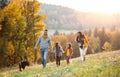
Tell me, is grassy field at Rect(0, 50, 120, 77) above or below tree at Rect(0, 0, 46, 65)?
above

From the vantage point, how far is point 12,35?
175ft

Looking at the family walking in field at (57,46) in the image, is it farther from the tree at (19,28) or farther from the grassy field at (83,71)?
the tree at (19,28)

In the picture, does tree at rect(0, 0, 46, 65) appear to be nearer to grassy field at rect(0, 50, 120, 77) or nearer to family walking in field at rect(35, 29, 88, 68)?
family walking in field at rect(35, 29, 88, 68)

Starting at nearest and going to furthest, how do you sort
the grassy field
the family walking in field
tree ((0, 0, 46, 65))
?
the grassy field → the family walking in field → tree ((0, 0, 46, 65))

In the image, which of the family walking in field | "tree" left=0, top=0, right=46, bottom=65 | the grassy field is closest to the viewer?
the grassy field

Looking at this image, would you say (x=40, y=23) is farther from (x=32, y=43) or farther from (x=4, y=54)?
(x=4, y=54)

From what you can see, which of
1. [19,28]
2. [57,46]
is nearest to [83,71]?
[57,46]

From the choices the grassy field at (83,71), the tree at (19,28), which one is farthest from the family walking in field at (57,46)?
the tree at (19,28)

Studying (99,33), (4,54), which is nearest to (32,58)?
(4,54)

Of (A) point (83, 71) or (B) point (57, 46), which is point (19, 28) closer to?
(B) point (57, 46)

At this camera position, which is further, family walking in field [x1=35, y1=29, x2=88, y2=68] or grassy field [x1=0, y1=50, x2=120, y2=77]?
family walking in field [x1=35, y1=29, x2=88, y2=68]

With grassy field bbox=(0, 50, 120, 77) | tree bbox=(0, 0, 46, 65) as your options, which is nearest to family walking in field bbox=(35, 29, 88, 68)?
grassy field bbox=(0, 50, 120, 77)

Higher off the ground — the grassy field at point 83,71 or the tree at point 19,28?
the grassy field at point 83,71

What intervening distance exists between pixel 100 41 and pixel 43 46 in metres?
148
